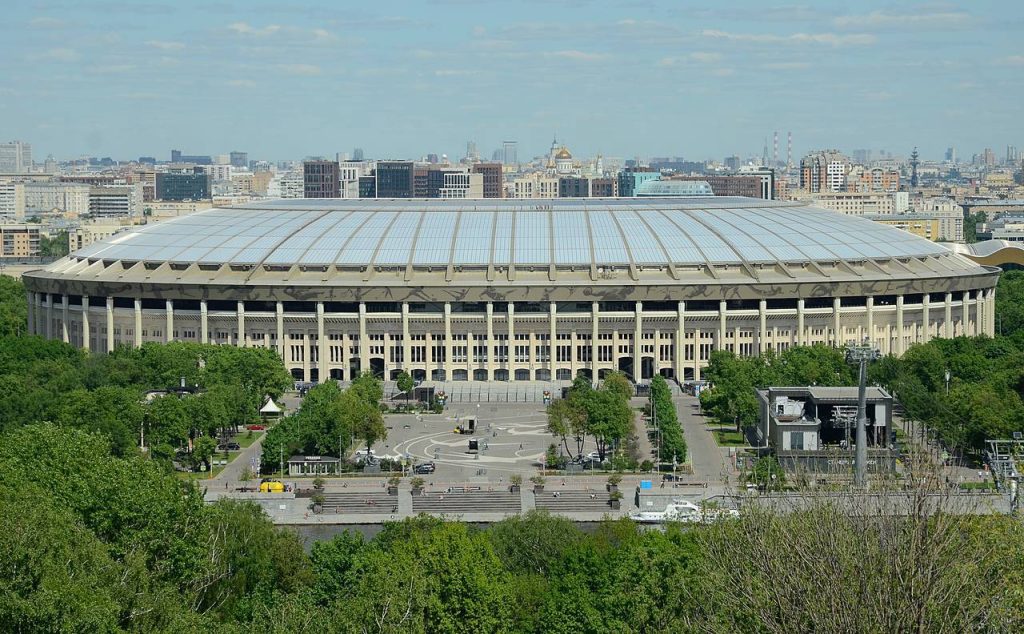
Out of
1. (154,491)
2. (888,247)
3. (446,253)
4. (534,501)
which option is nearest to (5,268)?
(446,253)

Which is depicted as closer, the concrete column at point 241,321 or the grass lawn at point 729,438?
the grass lawn at point 729,438

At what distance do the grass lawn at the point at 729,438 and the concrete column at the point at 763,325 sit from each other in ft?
62.9

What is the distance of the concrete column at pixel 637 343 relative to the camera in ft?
341

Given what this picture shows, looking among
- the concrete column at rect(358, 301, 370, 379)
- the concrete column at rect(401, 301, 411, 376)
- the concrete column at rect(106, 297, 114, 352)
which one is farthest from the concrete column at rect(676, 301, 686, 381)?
the concrete column at rect(106, 297, 114, 352)

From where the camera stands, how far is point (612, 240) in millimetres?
108562

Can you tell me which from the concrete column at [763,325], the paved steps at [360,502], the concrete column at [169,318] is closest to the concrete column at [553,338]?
the concrete column at [763,325]

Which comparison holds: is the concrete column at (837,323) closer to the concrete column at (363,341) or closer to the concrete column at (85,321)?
the concrete column at (363,341)

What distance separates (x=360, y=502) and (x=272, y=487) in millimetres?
4321

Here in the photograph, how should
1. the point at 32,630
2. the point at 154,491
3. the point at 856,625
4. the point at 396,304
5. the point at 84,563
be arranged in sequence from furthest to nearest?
the point at 396,304
the point at 154,491
the point at 84,563
the point at 32,630
the point at 856,625

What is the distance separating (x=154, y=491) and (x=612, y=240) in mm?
61651

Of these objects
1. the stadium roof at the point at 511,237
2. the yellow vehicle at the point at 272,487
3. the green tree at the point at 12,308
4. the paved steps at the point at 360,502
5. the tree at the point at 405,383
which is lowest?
the paved steps at the point at 360,502

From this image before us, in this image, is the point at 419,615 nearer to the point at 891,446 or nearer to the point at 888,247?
the point at 891,446

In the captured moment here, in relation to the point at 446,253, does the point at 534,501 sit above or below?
below

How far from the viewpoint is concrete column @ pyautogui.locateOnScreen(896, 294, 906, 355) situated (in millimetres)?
107688
